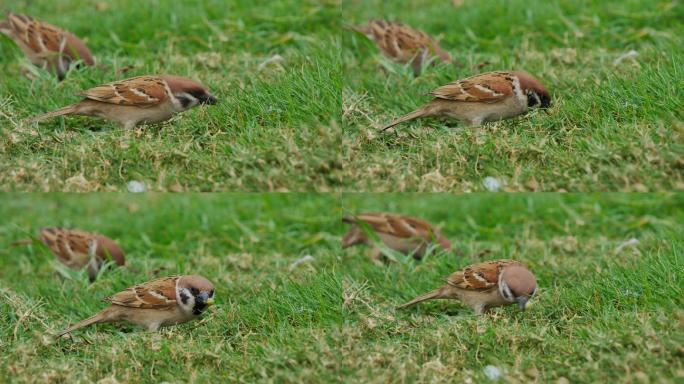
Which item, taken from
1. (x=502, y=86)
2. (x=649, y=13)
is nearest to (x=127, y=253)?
(x=502, y=86)

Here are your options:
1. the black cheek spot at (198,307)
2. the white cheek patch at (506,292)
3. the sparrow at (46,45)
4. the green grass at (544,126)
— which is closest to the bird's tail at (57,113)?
the sparrow at (46,45)

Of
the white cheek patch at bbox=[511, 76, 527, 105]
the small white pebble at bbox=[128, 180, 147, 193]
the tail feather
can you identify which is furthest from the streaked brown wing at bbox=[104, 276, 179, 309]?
the white cheek patch at bbox=[511, 76, 527, 105]

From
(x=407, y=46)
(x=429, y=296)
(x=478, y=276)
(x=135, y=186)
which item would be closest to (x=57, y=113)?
(x=135, y=186)

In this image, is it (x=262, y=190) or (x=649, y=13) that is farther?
(x=649, y=13)

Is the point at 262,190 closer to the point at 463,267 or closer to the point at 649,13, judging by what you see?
the point at 463,267

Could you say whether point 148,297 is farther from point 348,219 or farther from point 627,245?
point 627,245
